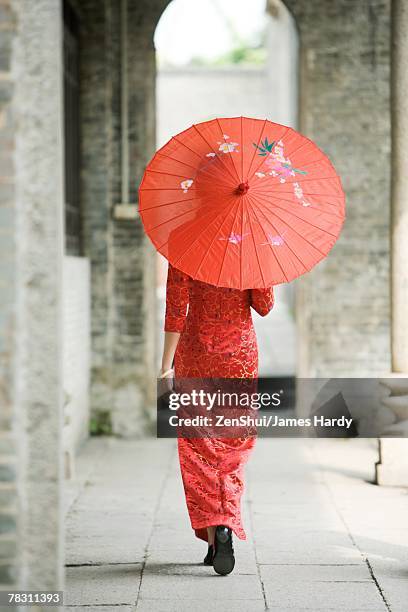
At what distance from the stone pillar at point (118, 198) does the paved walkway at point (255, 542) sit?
34.1 inches

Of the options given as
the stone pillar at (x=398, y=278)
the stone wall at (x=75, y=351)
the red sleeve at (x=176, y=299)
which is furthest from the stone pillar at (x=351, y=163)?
the red sleeve at (x=176, y=299)

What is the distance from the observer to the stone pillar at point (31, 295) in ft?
9.53

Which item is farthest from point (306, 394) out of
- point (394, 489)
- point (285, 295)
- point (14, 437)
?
point (285, 295)

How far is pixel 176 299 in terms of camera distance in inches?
171

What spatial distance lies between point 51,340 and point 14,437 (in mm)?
326

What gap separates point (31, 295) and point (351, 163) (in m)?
5.70

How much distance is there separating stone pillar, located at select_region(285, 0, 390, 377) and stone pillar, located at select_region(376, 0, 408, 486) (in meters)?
1.99

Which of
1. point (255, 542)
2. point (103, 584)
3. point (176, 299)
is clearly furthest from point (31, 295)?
point (255, 542)

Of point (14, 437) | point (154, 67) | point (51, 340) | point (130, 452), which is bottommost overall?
point (130, 452)

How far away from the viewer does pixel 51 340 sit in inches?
117

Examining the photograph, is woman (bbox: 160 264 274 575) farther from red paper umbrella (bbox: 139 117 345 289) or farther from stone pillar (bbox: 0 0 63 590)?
stone pillar (bbox: 0 0 63 590)

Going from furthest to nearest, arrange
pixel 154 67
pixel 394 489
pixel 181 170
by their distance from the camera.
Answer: pixel 154 67 → pixel 394 489 → pixel 181 170

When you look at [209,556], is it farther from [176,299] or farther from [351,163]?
[351,163]

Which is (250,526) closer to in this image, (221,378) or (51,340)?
(221,378)
